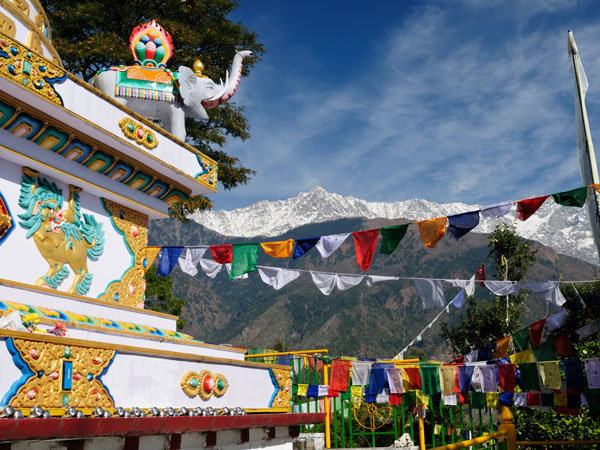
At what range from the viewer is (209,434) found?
6152 millimetres

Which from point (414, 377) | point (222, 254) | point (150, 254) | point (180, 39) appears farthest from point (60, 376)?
point (180, 39)

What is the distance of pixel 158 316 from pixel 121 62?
12982 millimetres

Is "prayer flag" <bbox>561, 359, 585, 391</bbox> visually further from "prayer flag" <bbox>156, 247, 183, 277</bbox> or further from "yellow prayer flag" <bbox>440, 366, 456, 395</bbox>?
"prayer flag" <bbox>156, 247, 183, 277</bbox>

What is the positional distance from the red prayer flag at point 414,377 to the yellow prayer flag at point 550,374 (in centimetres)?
225

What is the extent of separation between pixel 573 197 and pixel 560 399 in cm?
434

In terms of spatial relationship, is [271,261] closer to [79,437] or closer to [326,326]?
[326,326]

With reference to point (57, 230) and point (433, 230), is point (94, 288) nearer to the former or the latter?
point (57, 230)

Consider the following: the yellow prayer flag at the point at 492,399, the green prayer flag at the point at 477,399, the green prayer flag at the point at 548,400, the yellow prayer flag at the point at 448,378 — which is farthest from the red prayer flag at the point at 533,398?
the yellow prayer flag at the point at 448,378

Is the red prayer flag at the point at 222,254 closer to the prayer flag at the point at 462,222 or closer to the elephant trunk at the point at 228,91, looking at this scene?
the elephant trunk at the point at 228,91

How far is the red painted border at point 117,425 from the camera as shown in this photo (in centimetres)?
416

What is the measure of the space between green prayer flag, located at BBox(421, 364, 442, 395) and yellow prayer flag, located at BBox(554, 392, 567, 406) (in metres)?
2.29

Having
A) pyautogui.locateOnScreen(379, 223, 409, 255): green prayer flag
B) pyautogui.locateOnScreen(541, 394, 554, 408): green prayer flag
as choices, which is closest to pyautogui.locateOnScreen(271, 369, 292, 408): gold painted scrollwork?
pyautogui.locateOnScreen(379, 223, 409, 255): green prayer flag

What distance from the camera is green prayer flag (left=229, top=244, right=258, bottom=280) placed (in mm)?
10805

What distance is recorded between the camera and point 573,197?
906cm
